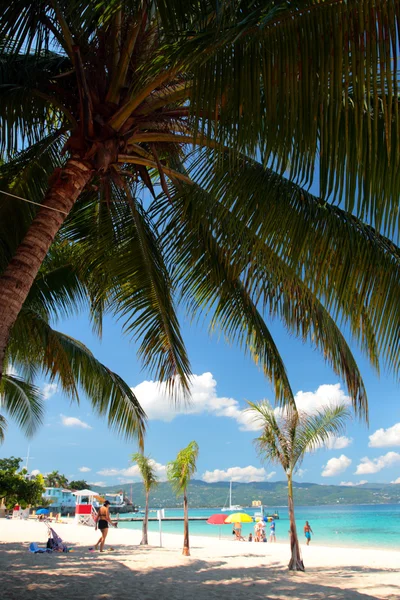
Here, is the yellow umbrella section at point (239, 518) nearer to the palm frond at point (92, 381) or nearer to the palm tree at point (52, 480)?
the palm frond at point (92, 381)

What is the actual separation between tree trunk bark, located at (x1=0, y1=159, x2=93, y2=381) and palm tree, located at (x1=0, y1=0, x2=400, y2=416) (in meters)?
0.02

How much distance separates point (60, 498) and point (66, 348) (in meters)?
72.5

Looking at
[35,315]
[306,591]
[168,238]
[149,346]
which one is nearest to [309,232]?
[168,238]

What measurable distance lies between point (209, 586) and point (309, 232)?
7879 mm

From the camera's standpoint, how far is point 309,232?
4055 mm

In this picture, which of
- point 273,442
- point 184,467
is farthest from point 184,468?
point 273,442

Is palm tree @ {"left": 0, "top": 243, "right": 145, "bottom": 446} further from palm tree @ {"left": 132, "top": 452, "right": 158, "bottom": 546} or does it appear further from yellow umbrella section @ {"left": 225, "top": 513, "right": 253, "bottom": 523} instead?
yellow umbrella section @ {"left": 225, "top": 513, "right": 253, "bottom": 523}

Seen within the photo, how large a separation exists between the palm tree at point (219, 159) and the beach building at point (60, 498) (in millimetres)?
68908

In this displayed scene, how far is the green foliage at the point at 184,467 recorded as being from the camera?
16.2 metres

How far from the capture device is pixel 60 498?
7288 centimetres

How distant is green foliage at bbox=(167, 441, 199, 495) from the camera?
639 inches

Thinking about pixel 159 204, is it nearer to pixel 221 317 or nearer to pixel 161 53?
pixel 221 317

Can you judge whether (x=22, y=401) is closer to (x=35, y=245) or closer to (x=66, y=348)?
(x=66, y=348)

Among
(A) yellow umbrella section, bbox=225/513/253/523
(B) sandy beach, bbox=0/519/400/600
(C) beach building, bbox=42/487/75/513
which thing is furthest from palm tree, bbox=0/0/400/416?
(C) beach building, bbox=42/487/75/513
